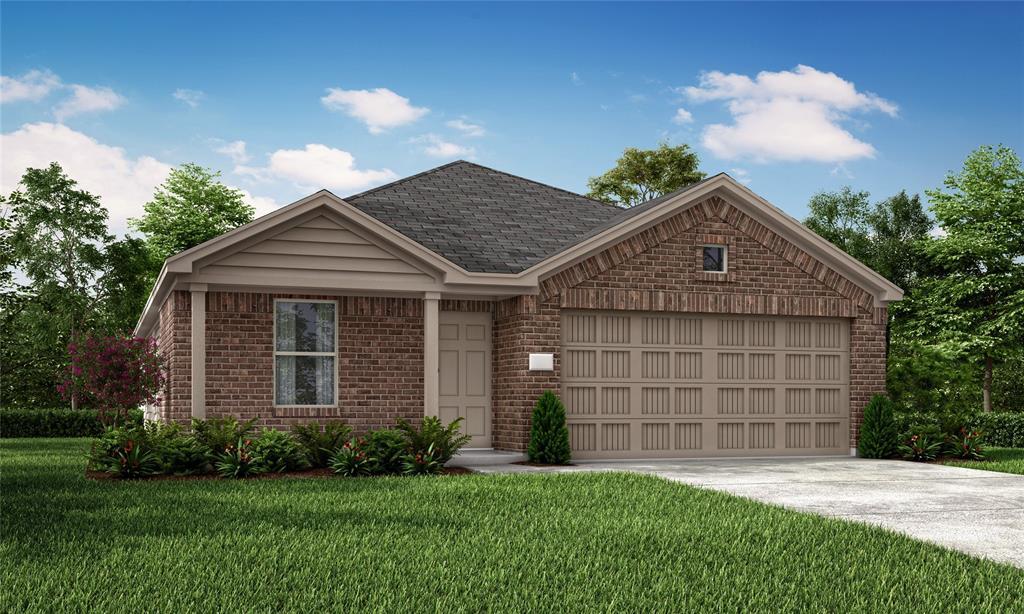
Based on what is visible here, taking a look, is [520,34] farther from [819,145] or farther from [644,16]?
[819,145]

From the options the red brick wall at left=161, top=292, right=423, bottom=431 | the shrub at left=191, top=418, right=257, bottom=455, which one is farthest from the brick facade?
the shrub at left=191, top=418, right=257, bottom=455

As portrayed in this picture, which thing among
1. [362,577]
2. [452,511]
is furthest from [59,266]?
[362,577]

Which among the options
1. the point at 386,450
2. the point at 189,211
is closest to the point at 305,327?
the point at 386,450

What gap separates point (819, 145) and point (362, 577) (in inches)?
1643

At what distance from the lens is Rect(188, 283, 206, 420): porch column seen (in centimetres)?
1415

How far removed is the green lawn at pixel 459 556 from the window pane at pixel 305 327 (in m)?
4.59

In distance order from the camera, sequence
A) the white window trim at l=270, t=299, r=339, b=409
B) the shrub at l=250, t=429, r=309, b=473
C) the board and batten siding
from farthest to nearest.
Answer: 1. the white window trim at l=270, t=299, r=339, b=409
2. the board and batten siding
3. the shrub at l=250, t=429, r=309, b=473

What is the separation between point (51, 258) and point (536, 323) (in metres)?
26.2

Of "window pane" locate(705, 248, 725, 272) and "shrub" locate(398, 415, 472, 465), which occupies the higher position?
"window pane" locate(705, 248, 725, 272)

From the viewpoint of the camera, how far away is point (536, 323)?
1591 cm

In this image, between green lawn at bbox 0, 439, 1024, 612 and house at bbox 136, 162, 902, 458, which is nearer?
green lawn at bbox 0, 439, 1024, 612

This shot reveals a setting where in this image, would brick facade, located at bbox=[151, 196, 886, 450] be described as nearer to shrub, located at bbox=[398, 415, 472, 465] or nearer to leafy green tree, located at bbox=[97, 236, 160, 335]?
shrub, located at bbox=[398, 415, 472, 465]

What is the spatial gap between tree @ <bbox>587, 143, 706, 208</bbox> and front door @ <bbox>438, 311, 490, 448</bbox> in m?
24.6

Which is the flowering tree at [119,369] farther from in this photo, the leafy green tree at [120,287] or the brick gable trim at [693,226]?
the leafy green tree at [120,287]
